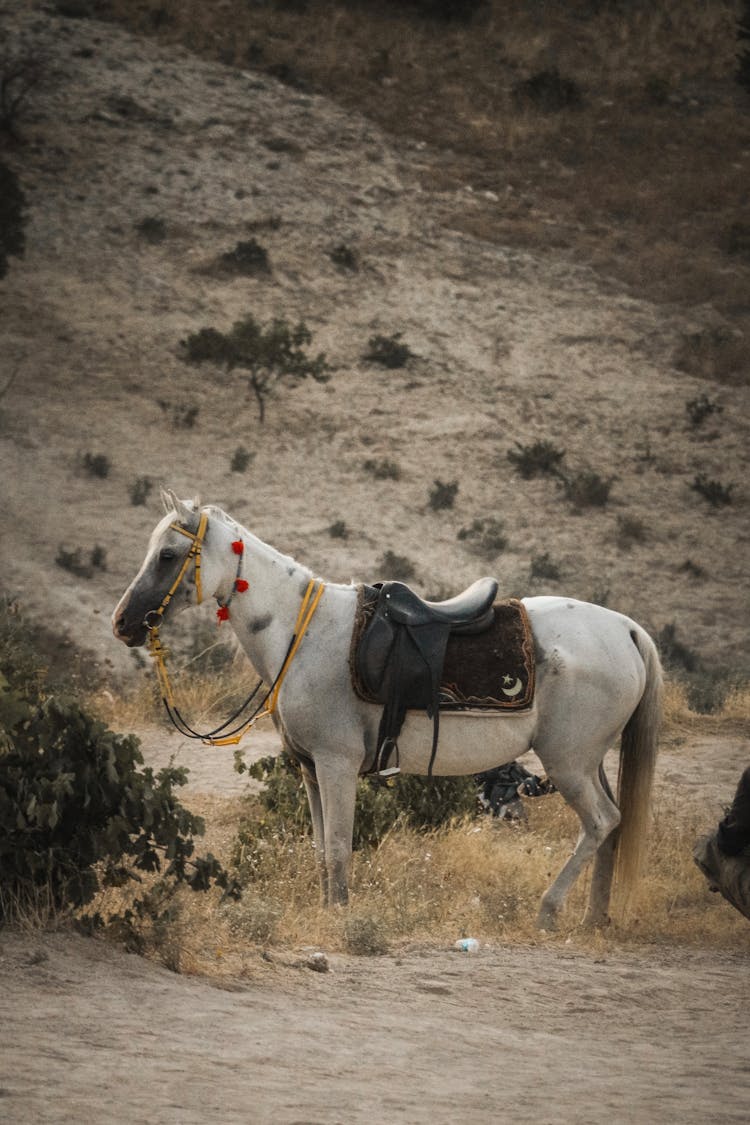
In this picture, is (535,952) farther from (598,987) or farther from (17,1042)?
(17,1042)

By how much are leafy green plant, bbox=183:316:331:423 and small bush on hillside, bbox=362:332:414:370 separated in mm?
1572

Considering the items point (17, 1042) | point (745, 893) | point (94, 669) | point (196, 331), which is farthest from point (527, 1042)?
point (196, 331)

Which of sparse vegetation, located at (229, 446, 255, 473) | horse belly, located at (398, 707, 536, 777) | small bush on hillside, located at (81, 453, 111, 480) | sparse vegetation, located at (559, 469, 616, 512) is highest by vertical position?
horse belly, located at (398, 707, 536, 777)

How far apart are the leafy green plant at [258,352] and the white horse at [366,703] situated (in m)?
18.6

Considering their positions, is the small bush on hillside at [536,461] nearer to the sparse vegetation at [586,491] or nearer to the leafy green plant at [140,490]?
the sparse vegetation at [586,491]

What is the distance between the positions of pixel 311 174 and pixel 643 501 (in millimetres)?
14012

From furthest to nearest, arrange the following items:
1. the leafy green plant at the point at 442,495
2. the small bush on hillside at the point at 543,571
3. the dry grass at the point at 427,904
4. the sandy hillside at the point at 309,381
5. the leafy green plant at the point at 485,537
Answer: the leafy green plant at the point at 442,495, the leafy green plant at the point at 485,537, the sandy hillside at the point at 309,381, the small bush on hillside at the point at 543,571, the dry grass at the point at 427,904

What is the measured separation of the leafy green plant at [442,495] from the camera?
23.5 meters

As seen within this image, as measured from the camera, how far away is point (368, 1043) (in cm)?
472

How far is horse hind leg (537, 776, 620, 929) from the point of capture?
23.5 feet

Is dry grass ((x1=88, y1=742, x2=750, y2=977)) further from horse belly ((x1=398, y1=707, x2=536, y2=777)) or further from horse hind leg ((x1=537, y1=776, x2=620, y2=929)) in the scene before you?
horse belly ((x1=398, y1=707, x2=536, y2=777))

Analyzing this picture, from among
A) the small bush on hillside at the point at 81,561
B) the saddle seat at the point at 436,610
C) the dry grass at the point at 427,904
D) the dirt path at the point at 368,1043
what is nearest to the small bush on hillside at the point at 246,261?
the small bush on hillside at the point at 81,561

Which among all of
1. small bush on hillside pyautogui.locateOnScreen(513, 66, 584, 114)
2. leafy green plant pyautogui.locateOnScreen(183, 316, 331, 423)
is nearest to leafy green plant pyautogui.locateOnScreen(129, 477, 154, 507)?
leafy green plant pyautogui.locateOnScreen(183, 316, 331, 423)

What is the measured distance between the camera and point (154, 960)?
5.57 metres
